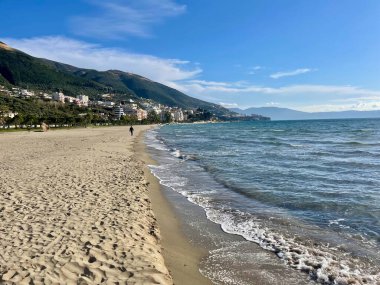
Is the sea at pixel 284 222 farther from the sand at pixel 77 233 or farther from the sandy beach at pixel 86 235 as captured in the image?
the sand at pixel 77 233

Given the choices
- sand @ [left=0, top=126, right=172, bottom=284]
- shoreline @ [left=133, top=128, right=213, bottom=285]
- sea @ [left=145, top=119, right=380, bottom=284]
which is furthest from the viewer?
sea @ [left=145, top=119, right=380, bottom=284]

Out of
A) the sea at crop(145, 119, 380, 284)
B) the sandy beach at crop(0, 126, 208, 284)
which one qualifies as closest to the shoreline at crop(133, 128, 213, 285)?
the sandy beach at crop(0, 126, 208, 284)

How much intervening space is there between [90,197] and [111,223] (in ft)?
9.40

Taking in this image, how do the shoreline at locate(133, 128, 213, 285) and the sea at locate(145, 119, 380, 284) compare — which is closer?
the shoreline at locate(133, 128, 213, 285)

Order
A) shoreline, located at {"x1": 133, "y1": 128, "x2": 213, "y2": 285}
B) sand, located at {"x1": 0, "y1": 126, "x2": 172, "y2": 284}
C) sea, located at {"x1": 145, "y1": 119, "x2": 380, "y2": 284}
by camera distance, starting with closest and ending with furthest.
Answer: sand, located at {"x1": 0, "y1": 126, "x2": 172, "y2": 284} < shoreline, located at {"x1": 133, "y1": 128, "x2": 213, "y2": 285} < sea, located at {"x1": 145, "y1": 119, "x2": 380, "y2": 284}

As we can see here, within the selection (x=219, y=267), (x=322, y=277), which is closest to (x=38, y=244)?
(x=219, y=267)

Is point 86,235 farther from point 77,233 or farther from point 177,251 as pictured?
point 177,251

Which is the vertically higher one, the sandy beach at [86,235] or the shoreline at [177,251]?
the sandy beach at [86,235]

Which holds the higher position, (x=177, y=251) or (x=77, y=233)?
(x=77, y=233)

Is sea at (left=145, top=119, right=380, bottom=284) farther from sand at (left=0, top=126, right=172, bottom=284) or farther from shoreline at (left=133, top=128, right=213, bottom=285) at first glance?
sand at (left=0, top=126, right=172, bottom=284)

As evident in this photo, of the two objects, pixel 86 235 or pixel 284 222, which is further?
pixel 284 222

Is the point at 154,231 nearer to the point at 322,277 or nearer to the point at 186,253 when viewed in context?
the point at 186,253

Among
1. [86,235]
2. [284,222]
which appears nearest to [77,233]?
[86,235]

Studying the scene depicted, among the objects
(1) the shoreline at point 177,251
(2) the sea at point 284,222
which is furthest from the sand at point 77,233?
(2) the sea at point 284,222
